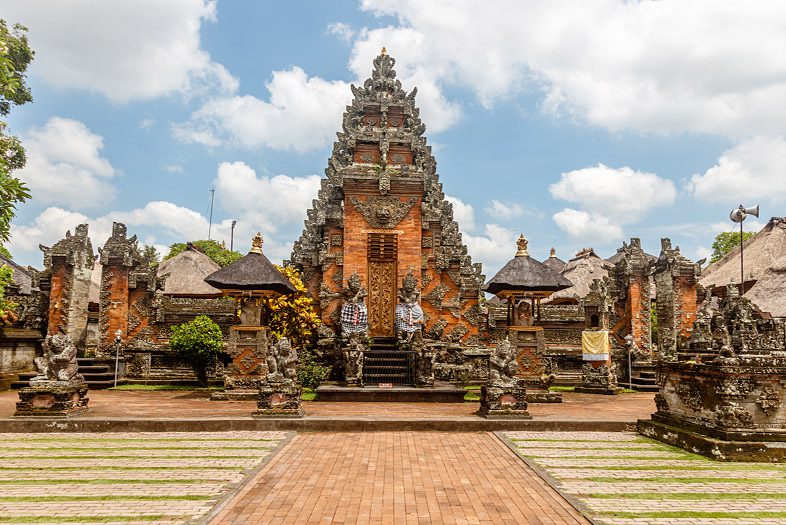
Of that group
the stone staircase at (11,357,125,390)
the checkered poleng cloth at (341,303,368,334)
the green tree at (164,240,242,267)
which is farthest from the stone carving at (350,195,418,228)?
the green tree at (164,240,242,267)

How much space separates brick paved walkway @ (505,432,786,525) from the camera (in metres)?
5.74

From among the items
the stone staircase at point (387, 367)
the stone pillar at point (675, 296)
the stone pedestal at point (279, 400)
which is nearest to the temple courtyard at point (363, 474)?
the stone pedestal at point (279, 400)

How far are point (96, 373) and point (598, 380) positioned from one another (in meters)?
18.3

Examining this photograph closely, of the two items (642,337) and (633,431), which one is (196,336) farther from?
(642,337)

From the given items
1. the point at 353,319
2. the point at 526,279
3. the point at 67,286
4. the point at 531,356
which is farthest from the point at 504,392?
the point at 67,286

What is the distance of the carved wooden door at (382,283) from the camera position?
1884 centimetres

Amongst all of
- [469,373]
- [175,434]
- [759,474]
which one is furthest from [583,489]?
[469,373]

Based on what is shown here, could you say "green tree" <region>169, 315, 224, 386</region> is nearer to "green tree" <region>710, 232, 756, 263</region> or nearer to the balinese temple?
the balinese temple

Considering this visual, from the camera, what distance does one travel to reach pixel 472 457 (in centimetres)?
855

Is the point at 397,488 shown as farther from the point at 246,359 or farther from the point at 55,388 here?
the point at 246,359

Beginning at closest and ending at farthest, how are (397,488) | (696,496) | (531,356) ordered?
(696,496)
(397,488)
(531,356)

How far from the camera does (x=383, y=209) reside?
18.9 metres

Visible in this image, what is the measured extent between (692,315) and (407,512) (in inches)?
814

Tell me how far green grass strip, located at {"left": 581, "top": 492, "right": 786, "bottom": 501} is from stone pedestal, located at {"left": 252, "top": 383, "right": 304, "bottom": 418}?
6521 millimetres
